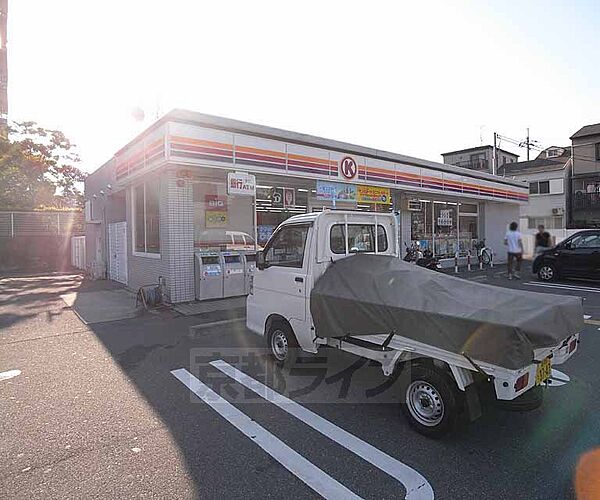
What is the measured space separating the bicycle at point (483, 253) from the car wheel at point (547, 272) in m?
3.98

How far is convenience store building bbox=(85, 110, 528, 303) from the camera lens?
29.2 feet

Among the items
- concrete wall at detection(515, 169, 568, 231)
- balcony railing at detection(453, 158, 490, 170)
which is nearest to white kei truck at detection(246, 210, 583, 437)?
concrete wall at detection(515, 169, 568, 231)

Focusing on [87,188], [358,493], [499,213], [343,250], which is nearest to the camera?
[358,493]

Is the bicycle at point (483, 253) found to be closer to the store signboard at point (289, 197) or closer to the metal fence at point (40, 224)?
the store signboard at point (289, 197)

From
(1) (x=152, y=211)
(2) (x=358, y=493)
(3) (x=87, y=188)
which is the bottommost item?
(2) (x=358, y=493)

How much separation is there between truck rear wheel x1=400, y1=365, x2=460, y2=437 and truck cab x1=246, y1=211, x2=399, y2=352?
4.18 feet

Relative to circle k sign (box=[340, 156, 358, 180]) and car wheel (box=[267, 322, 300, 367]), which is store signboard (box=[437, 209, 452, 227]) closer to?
circle k sign (box=[340, 156, 358, 180])

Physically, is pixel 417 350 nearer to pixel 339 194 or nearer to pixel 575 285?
pixel 339 194

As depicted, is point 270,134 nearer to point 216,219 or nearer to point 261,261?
point 216,219

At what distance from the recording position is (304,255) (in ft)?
15.0

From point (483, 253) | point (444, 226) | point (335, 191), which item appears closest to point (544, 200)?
point (483, 253)

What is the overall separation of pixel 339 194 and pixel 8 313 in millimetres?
8581

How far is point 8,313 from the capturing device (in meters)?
8.78

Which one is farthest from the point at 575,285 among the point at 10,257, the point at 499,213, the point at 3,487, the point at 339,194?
the point at 10,257
